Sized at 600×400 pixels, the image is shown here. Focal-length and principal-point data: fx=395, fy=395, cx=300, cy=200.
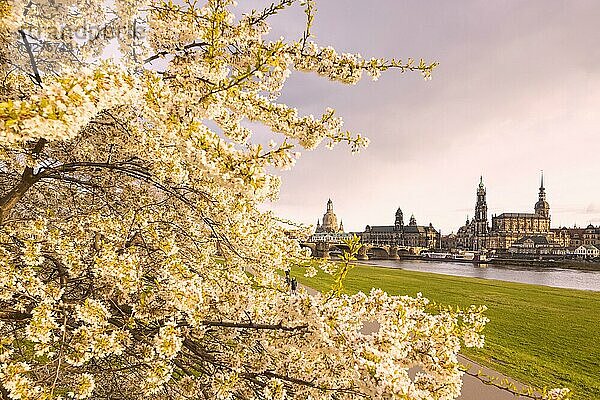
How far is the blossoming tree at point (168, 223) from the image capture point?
9.37ft

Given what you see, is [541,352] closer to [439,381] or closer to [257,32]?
[439,381]

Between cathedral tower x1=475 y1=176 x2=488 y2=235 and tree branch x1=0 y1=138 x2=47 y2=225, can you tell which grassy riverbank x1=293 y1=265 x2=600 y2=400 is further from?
cathedral tower x1=475 y1=176 x2=488 y2=235

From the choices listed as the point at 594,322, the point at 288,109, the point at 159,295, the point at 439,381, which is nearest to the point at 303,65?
Result: the point at 288,109

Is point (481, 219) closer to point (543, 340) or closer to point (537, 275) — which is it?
point (537, 275)

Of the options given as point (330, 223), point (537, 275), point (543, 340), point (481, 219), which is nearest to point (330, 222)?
point (330, 223)

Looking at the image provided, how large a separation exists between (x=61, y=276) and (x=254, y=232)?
2.24 meters

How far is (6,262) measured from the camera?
12.2 ft

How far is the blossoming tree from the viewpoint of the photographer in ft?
9.37

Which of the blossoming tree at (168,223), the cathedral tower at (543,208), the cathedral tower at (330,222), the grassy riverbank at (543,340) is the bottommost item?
the grassy riverbank at (543,340)

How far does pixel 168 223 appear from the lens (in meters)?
5.38

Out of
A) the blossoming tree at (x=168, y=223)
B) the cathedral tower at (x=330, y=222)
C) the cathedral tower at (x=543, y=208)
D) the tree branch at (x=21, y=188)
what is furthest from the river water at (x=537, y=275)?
the cathedral tower at (x=543, y=208)

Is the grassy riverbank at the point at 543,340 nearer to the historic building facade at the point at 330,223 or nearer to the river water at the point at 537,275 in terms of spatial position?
the river water at the point at 537,275

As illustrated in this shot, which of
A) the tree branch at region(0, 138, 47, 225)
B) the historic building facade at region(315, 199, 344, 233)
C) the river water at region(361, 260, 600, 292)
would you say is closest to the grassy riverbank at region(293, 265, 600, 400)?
the tree branch at region(0, 138, 47, 225)

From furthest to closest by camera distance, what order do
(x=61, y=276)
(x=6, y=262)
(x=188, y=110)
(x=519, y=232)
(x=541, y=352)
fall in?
(x=519, y=232), (x=541, y=352), (x=61, y=276), (x=6, y=262), (x=188, y=110)
